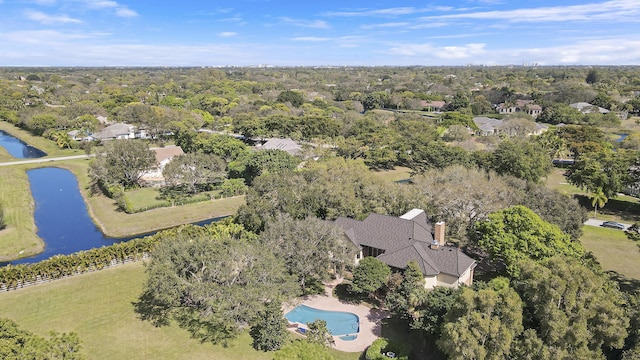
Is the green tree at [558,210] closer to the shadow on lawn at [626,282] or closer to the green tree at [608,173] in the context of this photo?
the shadow on lawn at [626,282]

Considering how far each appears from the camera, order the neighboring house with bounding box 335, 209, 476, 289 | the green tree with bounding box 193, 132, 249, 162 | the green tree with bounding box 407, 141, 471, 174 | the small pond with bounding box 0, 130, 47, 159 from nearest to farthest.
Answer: the neighboring house with bounding box 335, 209, 476, 289 → the green tree with bounding box 407, 141, 471, 174 → the green tree with bounding box 193, 132, 249, 162 → the small pond with bounding box 0, 130, 47, 159

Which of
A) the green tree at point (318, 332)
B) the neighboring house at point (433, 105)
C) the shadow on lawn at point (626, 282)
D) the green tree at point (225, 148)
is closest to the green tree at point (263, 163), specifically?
the green tree at point (225, 148)

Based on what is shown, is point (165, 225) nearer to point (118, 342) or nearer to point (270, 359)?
point (118, 342)

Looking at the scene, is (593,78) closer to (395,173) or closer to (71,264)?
(395,173)

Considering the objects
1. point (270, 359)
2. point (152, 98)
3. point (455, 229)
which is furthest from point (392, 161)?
point (152, 98)

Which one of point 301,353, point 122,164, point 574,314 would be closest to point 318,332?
point 301,353

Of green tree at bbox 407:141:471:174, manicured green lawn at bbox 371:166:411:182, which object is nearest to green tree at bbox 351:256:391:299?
green tree at bbox 407:141:471:174

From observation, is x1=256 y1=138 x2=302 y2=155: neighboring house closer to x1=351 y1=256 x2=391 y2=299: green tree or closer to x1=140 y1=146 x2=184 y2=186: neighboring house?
x1=140 y1=146 x2=184 y2=186: neighboring house
